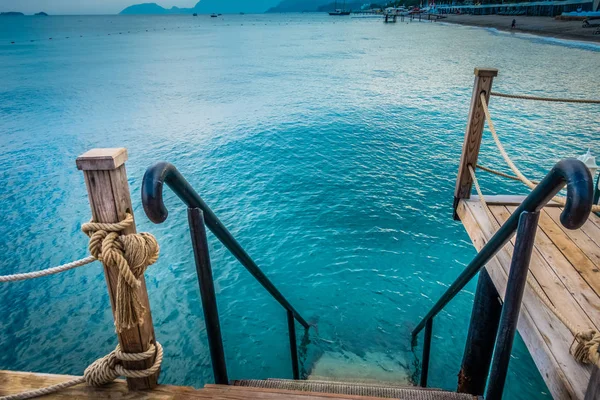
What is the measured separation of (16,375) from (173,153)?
1400 cm

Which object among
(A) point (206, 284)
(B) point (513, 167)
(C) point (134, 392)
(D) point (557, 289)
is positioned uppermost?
(B) point (513, 167)

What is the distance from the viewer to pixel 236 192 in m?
12.2

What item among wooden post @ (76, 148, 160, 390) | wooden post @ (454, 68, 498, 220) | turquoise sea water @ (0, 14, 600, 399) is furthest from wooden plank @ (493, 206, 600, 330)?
turquoise sea water @ (0, 14, 600, 399)

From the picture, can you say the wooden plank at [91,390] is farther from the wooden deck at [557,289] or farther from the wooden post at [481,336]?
the wooden post at [481,336]

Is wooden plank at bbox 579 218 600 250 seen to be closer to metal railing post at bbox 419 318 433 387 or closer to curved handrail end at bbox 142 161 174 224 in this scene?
metal railing post at bbox 419 318 433 387

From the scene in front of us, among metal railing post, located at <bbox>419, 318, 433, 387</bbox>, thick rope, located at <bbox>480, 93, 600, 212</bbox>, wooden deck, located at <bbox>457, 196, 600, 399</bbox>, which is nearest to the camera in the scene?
wooden deck, located at <bbox>457, 196, 600, 399</bbox>

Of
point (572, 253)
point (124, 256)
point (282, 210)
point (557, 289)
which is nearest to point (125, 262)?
point (124, 256)

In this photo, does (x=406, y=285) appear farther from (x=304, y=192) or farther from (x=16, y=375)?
(x=16, y=375)

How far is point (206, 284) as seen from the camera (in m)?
2.04

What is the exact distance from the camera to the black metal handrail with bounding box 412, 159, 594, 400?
1294 millimetres

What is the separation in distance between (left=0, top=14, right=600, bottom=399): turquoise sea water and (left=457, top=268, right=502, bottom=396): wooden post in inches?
70.2

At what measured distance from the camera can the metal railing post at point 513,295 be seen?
1619mm

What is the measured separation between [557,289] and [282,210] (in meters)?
8.76

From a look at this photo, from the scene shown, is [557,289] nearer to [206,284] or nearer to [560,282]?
[560,282]
